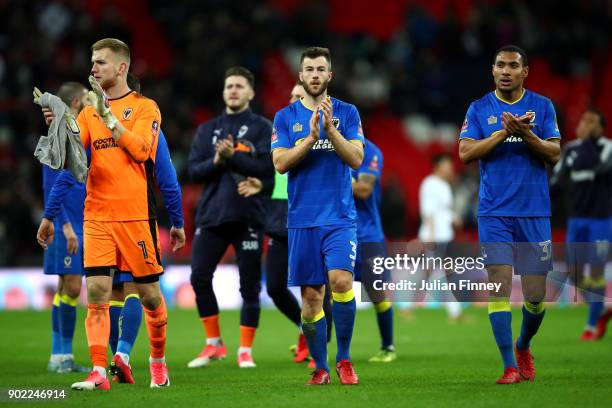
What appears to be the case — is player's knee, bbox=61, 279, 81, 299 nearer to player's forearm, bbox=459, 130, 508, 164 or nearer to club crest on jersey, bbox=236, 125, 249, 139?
club crest on jersey, bbox=236, 125, 249, 139

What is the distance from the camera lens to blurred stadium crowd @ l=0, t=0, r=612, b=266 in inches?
862

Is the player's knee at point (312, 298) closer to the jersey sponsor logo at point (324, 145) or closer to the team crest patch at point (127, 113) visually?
the jersey sponsor logo at point (324, 145)

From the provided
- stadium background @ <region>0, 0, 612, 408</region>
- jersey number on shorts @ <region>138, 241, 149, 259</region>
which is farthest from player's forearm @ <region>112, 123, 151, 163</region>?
stadium background @ <region>0, 0, 612, 408</region>

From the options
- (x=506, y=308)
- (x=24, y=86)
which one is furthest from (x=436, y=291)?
(x=24, y=86)

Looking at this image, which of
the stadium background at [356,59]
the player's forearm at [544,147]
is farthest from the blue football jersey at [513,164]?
the stadium background at [356,59]

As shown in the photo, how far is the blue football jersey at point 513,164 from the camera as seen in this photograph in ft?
27.5

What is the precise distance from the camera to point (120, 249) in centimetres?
802

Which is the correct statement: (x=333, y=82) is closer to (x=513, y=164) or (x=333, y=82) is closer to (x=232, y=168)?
(x=232, y=168)

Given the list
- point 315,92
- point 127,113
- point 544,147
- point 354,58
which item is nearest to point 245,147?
point 315,92

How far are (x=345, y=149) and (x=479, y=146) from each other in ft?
3.58

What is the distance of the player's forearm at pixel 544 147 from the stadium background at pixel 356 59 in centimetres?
1267

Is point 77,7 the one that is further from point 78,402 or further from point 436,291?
point 78,402

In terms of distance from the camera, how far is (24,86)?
21828 millimetres

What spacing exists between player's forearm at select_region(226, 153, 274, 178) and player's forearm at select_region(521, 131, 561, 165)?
3.12 metres
